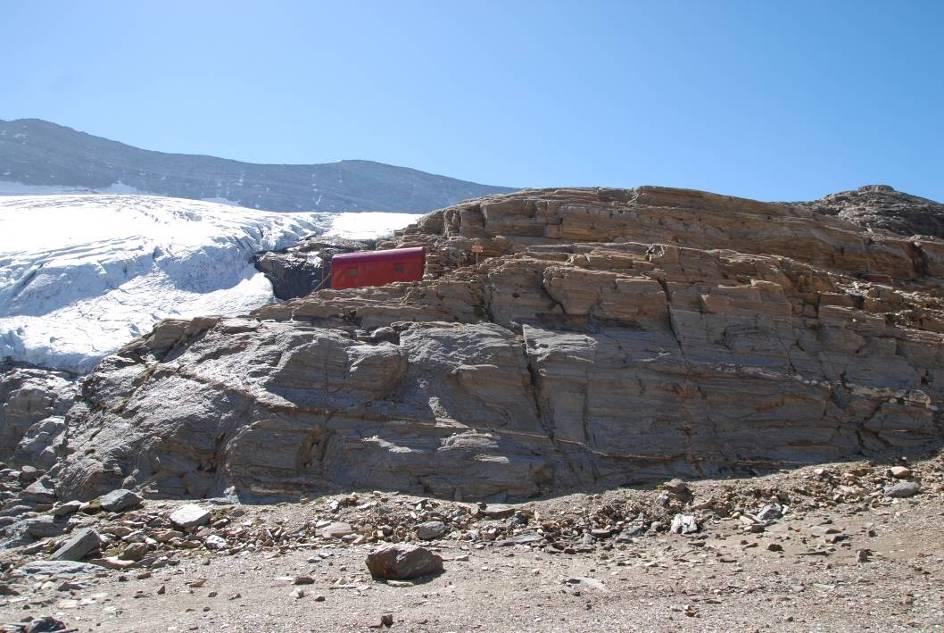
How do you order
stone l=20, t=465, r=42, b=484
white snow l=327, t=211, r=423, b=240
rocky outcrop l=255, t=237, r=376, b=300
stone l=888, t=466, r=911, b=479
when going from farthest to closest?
1. white snow l=327, t=211, r=423, b=240
2. rocky outcrop l=255, t=237, r=376, b=300
3. stone l=20, t=465, r=42, b=484
4. stone l=888, t=466, r=911, b=479

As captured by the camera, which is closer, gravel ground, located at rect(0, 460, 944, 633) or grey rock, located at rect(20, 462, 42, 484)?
gravel ground, located at rect(0, 460, 944, 633)

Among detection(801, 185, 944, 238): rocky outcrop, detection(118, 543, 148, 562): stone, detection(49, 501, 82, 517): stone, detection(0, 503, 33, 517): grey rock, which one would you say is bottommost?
detection(0, 503, 33, 517): grey rock

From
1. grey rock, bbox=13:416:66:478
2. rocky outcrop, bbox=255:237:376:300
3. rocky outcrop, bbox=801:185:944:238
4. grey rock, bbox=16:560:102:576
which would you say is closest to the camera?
grey rock, bbox=16:560:102:576

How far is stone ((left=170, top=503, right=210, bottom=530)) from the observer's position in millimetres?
15820

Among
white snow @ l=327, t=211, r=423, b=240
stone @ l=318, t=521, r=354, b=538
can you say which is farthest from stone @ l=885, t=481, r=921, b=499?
white snow @ l=327, t=211, r=423, b=240

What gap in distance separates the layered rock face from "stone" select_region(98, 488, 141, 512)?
36.9 inches

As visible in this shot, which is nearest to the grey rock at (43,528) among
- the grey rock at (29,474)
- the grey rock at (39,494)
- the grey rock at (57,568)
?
the grey rock at (39,494)

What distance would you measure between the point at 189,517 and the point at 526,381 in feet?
27.6

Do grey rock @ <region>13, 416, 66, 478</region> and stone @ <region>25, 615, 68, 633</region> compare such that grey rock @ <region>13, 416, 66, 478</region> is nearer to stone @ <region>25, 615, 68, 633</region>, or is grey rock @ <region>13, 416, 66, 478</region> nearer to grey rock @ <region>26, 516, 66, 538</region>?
grey rock @ <region>26, 516, 66, 538</region>

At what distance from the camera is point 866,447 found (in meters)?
20.0

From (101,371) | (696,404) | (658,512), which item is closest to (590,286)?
(696,404)

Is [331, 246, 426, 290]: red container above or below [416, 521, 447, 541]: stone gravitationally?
above

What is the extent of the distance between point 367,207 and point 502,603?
8953 cm

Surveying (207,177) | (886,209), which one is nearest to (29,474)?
(886,209)
